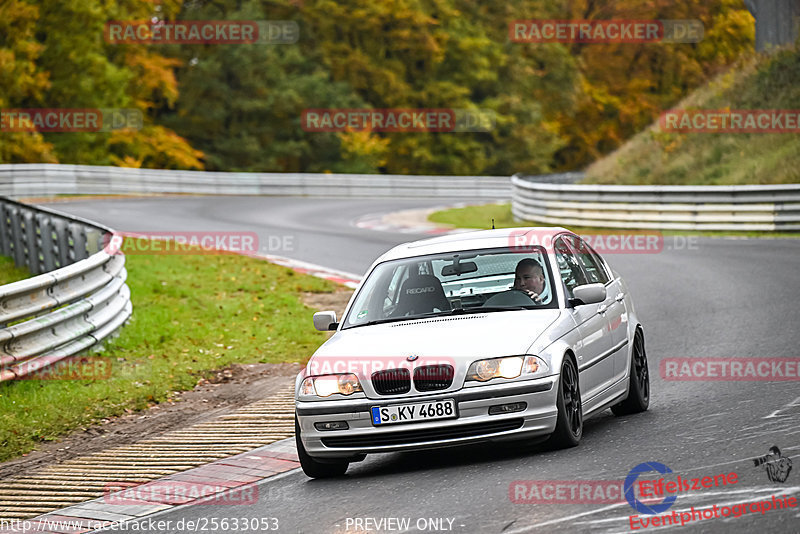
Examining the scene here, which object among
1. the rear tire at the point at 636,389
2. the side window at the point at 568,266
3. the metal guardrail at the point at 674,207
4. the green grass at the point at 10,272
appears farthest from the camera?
the metal guardrail at the point at 674,207

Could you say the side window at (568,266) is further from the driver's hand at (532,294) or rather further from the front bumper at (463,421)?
the front bumper at (463,421)

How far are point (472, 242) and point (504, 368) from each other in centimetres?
170

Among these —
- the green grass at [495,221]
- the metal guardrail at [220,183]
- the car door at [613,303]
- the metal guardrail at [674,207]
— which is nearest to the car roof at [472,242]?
the car door at [613,303]

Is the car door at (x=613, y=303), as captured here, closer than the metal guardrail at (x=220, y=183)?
Yes

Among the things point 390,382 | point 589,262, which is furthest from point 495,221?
point 390,382

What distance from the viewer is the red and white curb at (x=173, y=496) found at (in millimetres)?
7219

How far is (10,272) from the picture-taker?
60.3 ft

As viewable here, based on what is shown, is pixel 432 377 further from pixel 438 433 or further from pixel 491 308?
pixel 491 308

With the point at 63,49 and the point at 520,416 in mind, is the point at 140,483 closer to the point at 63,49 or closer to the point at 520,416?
the point at 520,416

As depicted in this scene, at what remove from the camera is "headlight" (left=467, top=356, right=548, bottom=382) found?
7.43m

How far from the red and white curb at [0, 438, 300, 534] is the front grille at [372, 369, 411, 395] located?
40.4 inches

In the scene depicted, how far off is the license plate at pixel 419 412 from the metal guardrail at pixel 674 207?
18676mm

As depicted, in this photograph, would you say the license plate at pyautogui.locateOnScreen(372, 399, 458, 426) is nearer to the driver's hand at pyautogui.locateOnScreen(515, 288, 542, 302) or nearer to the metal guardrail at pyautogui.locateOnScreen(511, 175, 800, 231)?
the driver's hand at pyautogui.locateOnScreen(515, 288, 542, 302)

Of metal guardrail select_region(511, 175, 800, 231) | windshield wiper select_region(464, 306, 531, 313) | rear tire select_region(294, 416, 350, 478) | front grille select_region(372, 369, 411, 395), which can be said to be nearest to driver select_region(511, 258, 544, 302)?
windshield wiper select_region(464, 306, 531, 313)
